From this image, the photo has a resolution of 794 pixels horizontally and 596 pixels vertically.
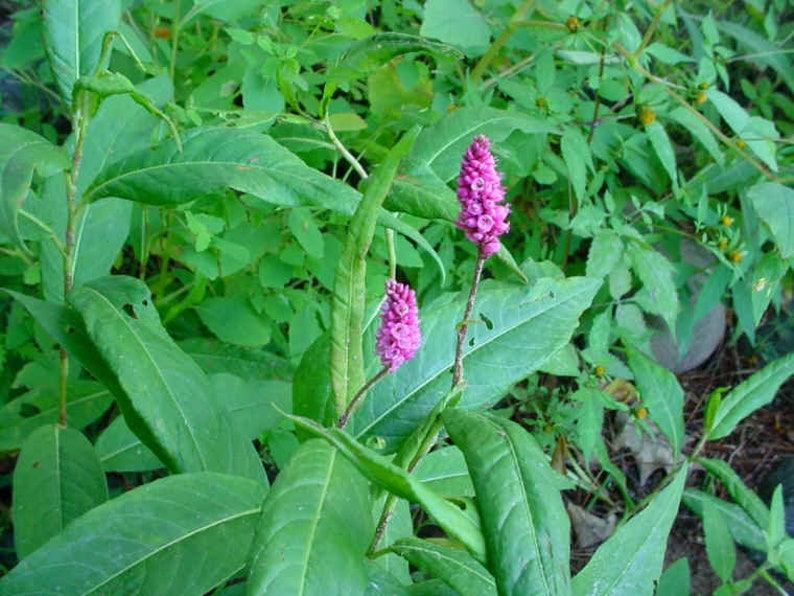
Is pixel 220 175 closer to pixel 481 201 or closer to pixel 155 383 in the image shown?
pixel 155 383

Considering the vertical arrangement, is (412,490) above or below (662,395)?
above

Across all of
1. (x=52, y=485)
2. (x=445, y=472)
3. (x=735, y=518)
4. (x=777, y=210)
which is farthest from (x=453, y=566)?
(x=777, y=210)

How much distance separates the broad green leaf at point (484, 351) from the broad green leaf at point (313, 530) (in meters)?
0.28

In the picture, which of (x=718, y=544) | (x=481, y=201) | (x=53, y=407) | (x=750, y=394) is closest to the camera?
(x=481, y=201)

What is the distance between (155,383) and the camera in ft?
4.24

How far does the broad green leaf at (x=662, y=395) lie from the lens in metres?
2.22

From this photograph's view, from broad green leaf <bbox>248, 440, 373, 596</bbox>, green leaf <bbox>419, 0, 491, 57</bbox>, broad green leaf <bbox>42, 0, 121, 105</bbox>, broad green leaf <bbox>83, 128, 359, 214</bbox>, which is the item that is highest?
broad green leaf <bbox>42, 0, 121, 105</bbox>

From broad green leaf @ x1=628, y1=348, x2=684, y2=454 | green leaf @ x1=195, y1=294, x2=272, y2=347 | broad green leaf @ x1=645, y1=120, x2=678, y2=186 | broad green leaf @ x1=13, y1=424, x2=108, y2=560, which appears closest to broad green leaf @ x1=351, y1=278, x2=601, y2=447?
broad green leaf @ x1=13, y1=424, x2=108, y2=560

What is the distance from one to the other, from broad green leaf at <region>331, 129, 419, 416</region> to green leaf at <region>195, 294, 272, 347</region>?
882 millimetres

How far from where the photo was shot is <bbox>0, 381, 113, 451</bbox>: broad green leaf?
1832 mm

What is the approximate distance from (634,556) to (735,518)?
3.37ft

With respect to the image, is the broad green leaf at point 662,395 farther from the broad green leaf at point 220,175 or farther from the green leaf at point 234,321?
the broad green leaf at point 220,175

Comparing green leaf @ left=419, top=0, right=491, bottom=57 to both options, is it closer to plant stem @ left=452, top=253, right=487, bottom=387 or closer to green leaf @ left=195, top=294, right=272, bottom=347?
green leaf @ left=195, top=294, right=272, bottom=347

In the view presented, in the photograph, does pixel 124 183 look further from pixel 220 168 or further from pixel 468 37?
pixel 468 37
